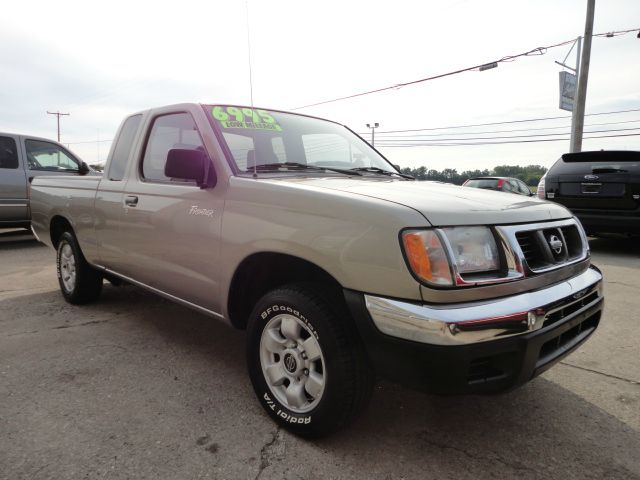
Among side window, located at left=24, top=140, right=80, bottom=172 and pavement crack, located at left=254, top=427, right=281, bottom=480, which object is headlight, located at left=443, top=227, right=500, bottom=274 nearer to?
pavement crack, located at left=254, top=427, right=281, bottom=480

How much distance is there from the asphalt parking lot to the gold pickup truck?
0.23 meters

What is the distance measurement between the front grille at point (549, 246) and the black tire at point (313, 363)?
85 centimetres

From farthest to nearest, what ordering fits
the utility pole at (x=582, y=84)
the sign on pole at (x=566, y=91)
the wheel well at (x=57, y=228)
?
the sign on pole at (x=566, y=91) → the utility pole at (x=582, y=84) → the wheel well at (x=57, y=228)

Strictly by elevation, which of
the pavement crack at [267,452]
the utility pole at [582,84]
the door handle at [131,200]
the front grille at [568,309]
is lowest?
the pavement crack at [267,452]

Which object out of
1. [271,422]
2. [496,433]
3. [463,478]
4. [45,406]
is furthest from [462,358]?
[45,406]

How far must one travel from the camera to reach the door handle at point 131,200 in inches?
128

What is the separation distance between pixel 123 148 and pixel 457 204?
2.81 meters

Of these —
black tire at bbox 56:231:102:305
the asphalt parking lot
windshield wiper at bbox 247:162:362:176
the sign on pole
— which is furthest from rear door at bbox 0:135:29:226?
the sign on pole

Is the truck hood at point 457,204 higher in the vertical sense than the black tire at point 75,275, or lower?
higher

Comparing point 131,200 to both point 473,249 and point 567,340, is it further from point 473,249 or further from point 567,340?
point 567,340

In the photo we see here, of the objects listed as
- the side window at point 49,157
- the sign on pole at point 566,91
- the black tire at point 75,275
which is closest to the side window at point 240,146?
the black tire at point 75,275

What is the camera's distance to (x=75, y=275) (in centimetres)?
428

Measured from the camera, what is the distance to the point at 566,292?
2053mm

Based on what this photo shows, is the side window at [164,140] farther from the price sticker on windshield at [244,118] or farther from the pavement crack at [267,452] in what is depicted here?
the pavement crack at [267,452]
